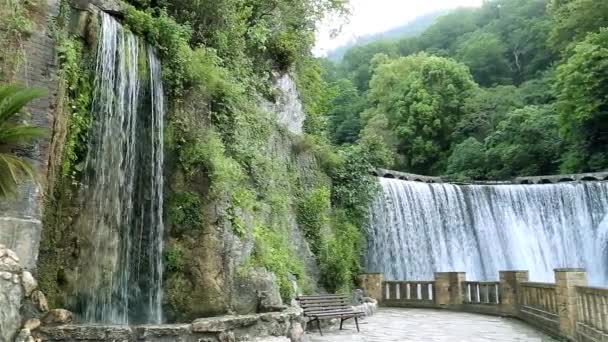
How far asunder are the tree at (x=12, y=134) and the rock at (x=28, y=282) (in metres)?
0.94

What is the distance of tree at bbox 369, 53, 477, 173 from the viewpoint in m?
40.7

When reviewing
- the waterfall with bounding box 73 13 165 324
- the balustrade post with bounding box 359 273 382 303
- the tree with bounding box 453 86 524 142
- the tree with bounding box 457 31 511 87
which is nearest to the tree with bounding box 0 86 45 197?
the waterfall with bounding box 73 13 165 324

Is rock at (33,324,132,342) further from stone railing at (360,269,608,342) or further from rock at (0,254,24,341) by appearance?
stone railing at (360,269,608,342)

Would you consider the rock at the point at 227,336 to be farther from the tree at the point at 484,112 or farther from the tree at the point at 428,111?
the tree at the point at 484,112

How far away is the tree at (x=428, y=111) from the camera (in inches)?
1601

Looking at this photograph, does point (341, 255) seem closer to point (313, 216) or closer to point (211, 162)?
point (313, 216)

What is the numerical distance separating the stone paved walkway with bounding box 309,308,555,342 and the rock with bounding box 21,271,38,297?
5.45 meters

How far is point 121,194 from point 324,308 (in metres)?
4.91

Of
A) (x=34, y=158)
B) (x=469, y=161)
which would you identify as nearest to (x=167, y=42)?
(x=34, y=158)

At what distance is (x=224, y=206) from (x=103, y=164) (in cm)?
204

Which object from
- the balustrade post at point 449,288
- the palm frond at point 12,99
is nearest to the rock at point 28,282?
the palm frond at point 12,99

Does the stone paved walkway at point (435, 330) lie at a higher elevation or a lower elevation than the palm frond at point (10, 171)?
lower

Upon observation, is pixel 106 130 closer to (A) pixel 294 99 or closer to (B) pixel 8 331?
(B) pixel 8 331

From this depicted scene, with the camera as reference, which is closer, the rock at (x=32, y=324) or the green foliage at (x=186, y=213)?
the rock at (x=32, y=324)
